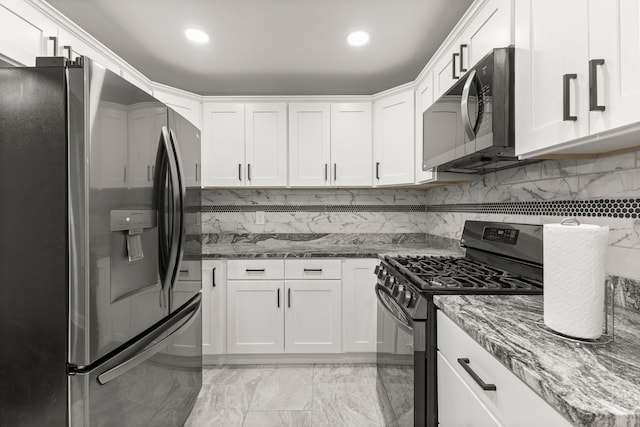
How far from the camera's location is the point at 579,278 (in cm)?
75

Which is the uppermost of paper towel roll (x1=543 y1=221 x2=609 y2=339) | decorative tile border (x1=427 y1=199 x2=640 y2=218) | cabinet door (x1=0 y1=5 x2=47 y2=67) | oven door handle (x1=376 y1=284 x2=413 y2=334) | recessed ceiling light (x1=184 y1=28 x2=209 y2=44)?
recessed ceiling light (x1=184 y1=28 x2=209 y2=44)

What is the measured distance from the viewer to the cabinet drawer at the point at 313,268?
2.51m

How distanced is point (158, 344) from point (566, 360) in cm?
148

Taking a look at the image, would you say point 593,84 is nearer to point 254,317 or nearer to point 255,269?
point 255,269

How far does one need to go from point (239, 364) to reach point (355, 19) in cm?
272

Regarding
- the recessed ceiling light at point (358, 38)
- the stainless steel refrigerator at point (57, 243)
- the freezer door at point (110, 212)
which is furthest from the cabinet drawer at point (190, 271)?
the recessed ceiling light at point (358, 38)

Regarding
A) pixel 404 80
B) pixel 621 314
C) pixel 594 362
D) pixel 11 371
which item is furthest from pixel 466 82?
pixel 11 371


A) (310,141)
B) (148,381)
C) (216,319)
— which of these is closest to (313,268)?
(216,319)

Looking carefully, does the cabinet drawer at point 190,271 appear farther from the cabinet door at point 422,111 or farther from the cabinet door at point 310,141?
the cabinet door at point 422,111

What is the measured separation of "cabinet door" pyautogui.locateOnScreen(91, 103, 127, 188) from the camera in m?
1.04

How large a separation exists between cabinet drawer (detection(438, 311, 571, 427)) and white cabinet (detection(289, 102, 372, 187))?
1.88 m

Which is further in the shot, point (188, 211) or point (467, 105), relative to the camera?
point (188, 211)

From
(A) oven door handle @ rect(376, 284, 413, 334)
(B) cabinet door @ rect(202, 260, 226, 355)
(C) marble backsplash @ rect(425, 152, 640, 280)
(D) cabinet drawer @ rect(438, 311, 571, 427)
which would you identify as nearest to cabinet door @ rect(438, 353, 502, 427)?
(D) cabinet drawer @ rect(438, 311, 571, 427)

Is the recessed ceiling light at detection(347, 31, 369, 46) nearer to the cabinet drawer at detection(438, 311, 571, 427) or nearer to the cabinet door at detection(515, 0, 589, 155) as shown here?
the cabinet door at detection(515, 0, 589, 155)
